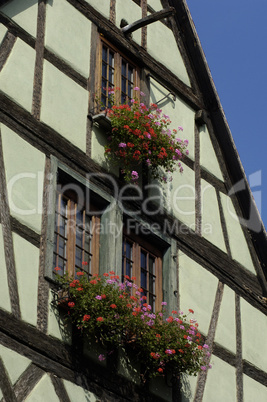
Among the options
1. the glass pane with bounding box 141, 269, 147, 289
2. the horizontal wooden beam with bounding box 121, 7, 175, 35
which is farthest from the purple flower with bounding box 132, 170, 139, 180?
the horizontal wooden beam with bounding box 121, 7, 175, 35

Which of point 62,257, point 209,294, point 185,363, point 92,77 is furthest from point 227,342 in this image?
point 92,77

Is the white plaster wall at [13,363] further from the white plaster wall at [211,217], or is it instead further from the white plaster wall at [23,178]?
the white plaster wall at [211,217]

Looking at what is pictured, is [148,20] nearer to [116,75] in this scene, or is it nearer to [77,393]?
[116,75]

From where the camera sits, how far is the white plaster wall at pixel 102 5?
12.3m

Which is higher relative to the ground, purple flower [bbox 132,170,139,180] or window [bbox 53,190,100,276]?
purple flower [bbox 132,170,139,180]

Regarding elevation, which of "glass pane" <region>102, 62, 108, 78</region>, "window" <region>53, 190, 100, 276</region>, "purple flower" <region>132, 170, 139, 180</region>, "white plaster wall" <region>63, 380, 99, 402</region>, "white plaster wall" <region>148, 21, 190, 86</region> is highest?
"white plaster wall" <region>148, 21, 190, 86</region>

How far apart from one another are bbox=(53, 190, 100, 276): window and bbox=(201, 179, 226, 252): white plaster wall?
193 centimetres

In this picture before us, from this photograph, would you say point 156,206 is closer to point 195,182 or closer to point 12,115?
point 195,182

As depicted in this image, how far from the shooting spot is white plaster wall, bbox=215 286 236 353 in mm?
11617

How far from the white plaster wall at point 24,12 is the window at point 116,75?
3.76ft

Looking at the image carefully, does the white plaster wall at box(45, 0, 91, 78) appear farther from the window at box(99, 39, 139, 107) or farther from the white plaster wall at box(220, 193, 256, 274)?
the white plaster wall at box(220, 193, 256, 274)

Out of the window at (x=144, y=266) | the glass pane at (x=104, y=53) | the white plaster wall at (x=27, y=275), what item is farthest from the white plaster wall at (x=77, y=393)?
the glass pane at (x=104, y=53)

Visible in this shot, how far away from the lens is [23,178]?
9875mm

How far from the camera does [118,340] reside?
32.4 feet
